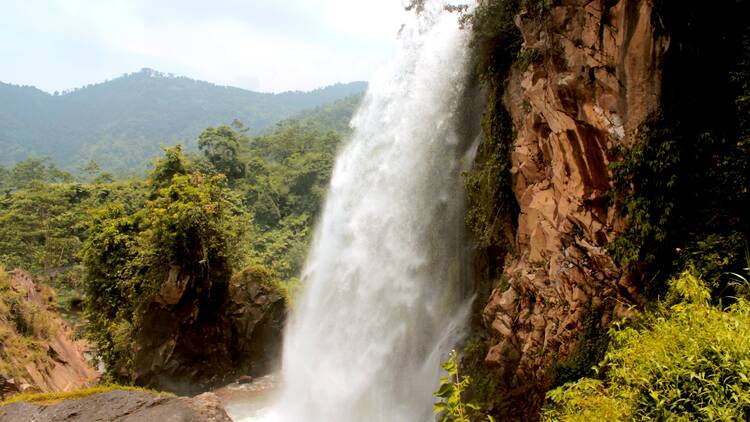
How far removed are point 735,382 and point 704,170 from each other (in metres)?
3.21

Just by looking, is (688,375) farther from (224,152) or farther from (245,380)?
(224,152)

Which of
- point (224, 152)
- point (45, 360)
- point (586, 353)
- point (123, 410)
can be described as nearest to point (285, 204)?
point (224, 152)

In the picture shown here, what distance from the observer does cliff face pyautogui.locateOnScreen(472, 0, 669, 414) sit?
232 inches

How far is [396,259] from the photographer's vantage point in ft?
36.5

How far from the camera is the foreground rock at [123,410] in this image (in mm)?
5961

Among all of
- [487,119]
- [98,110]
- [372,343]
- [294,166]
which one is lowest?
[372,343]

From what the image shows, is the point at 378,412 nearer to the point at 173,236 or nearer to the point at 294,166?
the point at 173,236

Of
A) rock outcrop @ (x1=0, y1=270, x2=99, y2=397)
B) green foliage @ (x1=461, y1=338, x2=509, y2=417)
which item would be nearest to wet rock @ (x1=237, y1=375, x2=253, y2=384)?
rock outcrop @ (x1=0, y1=270, x2=99, y2=397)

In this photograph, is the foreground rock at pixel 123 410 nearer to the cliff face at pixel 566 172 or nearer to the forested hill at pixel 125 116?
the cliff face at pixel 566 172

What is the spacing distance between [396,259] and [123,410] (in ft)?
21.4

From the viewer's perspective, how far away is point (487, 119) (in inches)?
359

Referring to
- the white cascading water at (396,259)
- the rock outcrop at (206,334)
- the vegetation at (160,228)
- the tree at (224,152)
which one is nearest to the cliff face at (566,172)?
the white cascading water at (396,259)

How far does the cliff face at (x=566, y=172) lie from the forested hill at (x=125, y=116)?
11062 cm

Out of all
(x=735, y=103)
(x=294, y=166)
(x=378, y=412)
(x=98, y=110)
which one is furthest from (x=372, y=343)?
(x=98, y=110)
